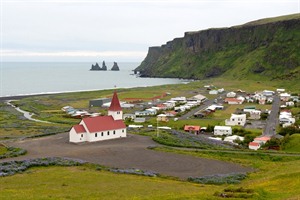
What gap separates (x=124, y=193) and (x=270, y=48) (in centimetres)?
17281

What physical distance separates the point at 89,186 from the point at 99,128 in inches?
953

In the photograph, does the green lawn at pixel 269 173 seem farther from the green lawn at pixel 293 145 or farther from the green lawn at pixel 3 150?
the green lawn at pixel 3 150

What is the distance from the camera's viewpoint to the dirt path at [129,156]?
3972 cm

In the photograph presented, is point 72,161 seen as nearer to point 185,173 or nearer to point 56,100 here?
point 185,173

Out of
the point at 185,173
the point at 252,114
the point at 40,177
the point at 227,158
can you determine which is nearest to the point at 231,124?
the point at 252,114

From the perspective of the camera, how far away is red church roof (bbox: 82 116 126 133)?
54562 mm

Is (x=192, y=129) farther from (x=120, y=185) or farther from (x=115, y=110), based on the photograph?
(x=120, y=185)

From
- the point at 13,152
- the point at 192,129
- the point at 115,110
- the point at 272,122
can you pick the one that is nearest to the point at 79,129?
the point at 115,110

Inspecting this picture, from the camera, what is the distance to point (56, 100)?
128 metres

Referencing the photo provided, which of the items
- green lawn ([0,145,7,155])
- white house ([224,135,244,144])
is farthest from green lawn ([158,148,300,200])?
green lawn ([0,145,7,155])

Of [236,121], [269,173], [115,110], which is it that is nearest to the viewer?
[269,173]

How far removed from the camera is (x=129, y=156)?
1784 inches

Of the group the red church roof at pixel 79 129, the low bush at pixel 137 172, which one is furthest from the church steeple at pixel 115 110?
the low bush at pixel 137 172

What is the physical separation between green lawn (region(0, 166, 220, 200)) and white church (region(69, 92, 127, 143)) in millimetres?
14530
